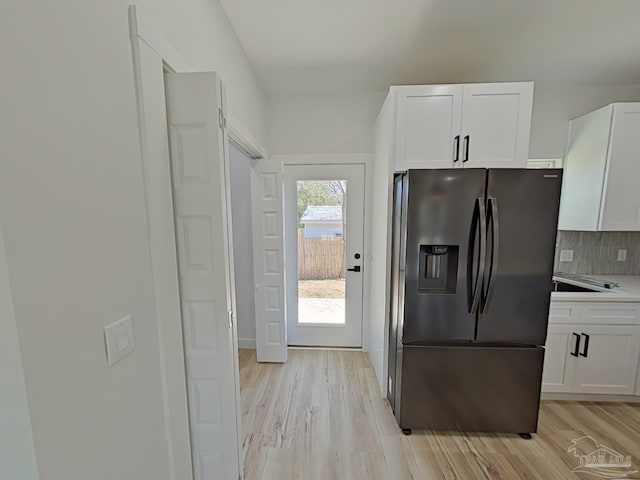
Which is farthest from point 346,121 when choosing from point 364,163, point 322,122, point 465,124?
point 465,124

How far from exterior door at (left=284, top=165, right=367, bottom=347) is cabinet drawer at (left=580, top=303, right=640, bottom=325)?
71.1 inches

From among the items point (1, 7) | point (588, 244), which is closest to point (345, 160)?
point (1, 7)

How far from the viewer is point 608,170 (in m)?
2.15

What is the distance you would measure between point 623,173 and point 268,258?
3111 mm

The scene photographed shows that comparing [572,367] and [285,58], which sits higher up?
[285,58]

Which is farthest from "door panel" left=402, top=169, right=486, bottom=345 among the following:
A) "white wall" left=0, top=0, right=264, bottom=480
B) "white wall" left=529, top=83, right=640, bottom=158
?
"white wall" left=529, top=83, right=640, bottom=158

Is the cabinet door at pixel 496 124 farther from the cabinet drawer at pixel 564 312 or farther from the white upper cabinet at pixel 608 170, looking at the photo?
the cabinet drawer at pixel 564 312

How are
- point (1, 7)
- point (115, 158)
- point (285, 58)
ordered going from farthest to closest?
point (285, 58) → point (115, 158) → point (1, 7)

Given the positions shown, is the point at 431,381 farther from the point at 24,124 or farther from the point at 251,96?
the point at 251,96

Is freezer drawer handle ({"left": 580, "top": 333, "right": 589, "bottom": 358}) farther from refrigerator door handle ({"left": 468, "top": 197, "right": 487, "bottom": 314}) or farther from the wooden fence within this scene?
the wooden fence

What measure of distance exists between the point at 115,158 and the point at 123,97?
0.20 m

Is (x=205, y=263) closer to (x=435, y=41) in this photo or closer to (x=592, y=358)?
(x=435, y=41)

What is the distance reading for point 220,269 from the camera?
1105mm

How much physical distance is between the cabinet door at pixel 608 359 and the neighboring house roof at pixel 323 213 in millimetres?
2208
